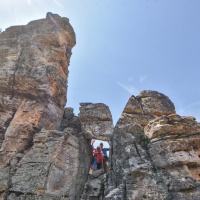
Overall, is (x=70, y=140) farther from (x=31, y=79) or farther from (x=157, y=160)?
(x=31, y=79)

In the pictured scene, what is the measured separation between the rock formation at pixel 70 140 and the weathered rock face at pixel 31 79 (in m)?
0.10

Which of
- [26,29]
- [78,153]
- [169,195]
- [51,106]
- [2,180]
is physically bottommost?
[169,195]

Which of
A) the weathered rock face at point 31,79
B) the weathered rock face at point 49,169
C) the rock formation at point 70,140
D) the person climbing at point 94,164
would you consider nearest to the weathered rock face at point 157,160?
the rock formation at point 70,140

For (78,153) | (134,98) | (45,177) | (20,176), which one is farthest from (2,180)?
(134,98)

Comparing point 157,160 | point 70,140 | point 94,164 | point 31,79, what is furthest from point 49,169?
point 31,79

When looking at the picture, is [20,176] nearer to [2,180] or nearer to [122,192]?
[2,180]

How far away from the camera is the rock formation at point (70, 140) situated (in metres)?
12.4

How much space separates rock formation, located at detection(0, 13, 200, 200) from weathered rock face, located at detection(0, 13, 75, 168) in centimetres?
10

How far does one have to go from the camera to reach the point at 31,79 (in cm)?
2098

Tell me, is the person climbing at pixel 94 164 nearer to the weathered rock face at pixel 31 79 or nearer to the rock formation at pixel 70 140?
the rock formation at pixel 70 140

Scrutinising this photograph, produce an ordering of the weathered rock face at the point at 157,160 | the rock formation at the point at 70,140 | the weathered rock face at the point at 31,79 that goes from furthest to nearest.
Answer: the weathered rock face at the point at 31,79 < the rock formation at the point at 70,140 < the weathered rock face at the point at 157,160

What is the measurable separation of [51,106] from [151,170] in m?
13.0

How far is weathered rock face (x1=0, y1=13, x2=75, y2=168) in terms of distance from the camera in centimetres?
1803

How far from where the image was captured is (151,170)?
1256 centimetres
